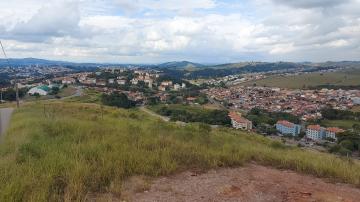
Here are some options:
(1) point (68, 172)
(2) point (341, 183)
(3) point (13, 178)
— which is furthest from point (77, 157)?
(2) point (341, 183)

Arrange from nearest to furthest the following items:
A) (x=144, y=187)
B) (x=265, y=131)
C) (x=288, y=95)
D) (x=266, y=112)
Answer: (x=144, y=187)
(x=265, y=131)
(x=266, y=112)
(x=288, y=95)

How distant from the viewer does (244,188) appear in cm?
570

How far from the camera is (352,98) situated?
9312cm

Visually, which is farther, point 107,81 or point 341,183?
point 107,81

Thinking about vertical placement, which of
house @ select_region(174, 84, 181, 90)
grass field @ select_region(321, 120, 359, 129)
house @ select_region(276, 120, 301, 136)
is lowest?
grass field @ select_region(321, 120, 359, 129)

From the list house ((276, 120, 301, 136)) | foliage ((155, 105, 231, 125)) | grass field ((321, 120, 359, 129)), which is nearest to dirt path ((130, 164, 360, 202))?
foliage ((155, 105, 231, 125))

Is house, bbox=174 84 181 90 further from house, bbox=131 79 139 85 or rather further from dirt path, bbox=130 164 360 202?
dirt path, bbox=130 164 360 202

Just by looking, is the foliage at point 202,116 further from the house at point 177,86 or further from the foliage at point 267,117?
the house at point 177,86

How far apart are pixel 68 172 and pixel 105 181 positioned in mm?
564

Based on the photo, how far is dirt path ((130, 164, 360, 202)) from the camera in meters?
5.27

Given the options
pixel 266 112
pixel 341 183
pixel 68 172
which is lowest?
pixel 266 112

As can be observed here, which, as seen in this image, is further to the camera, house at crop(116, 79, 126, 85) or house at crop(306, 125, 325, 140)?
house at crop(116, 79, 126, 85)

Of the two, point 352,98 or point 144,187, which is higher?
point 144,187

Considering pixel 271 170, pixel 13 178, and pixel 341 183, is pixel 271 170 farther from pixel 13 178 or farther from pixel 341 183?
pixel 13 178
